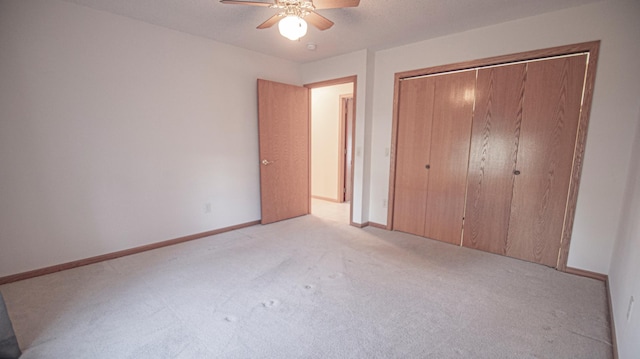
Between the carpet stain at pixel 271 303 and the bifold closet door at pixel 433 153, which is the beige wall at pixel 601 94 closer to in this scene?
the bifold closet door at pixel 433 153

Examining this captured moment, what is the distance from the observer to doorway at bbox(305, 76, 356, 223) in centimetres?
535

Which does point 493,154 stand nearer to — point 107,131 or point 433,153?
point 433,153

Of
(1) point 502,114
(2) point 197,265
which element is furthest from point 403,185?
(2) point 197,265

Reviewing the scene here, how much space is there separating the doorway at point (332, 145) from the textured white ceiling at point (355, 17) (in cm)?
203

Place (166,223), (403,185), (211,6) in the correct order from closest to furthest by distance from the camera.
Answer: (211,6)
(166,223)
(403,185)

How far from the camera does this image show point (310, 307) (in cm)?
201

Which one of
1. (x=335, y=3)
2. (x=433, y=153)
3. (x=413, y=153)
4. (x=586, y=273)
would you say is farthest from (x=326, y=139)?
(x=586, y=273)

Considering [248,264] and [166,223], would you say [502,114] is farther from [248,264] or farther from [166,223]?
[166,223]

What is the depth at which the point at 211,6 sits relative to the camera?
2.40 metres

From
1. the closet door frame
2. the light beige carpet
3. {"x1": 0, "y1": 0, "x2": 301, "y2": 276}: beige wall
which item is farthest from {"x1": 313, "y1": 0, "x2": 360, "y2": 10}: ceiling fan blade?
the light beige carpet

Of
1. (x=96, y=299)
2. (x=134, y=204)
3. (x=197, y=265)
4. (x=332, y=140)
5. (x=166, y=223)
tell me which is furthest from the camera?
(x=332, y=140)

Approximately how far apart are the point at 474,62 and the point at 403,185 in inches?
62.6

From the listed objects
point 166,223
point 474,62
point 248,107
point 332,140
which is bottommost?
point 166,223

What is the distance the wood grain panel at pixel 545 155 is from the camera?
247 centimetres
